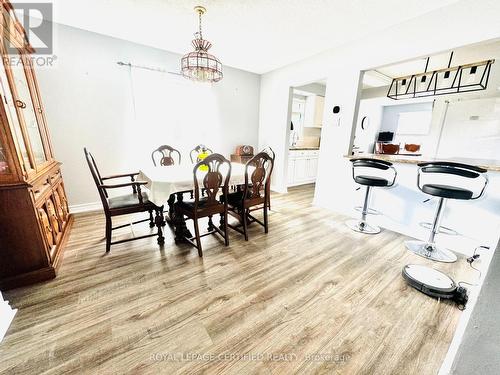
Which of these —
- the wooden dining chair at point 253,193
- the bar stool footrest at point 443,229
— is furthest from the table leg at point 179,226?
the bar stool footrest at point 443,229

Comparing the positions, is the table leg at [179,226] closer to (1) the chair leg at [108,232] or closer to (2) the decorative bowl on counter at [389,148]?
(1) the chair leg at [108,232]

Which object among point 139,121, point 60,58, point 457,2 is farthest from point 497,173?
point 60,58

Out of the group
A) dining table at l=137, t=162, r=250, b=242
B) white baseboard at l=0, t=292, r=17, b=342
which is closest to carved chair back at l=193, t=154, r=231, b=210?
dining table at l=137, t=162, r=250, b=242

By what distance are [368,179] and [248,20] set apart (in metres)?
2.42

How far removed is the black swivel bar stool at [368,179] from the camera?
7.82ft

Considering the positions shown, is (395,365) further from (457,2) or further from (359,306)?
(457,2)

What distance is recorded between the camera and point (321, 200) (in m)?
3.59

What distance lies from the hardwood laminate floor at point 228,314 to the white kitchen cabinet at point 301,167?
2696 millimetres

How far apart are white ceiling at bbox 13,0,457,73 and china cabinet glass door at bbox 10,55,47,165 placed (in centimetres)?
99

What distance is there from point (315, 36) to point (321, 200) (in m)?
2.50

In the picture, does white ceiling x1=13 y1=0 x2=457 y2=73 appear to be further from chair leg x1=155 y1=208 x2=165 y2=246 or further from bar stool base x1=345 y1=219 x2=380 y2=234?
bar stool base x1=345 y1=219 x2=380 y2=234

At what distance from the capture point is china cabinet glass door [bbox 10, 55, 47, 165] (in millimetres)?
1710

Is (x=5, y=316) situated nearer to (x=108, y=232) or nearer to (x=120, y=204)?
(x=108, y=232)

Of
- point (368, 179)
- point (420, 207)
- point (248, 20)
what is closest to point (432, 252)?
point (420, 207)
